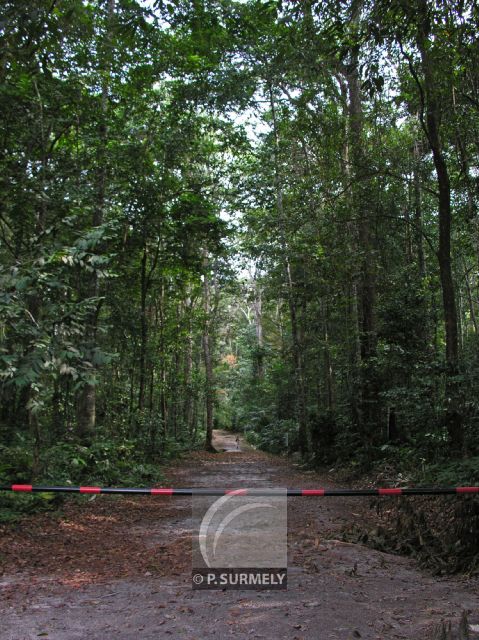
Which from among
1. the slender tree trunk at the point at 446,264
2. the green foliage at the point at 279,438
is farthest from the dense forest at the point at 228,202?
the green foliage at the point at 279,438

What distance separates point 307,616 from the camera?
13.0ft

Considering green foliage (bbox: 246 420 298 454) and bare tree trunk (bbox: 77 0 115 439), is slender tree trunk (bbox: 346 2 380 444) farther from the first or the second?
green foliage (bbox: 246 420 298 454)

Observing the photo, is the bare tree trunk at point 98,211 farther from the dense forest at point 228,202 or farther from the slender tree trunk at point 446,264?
the slender tree trunk at point 446,264

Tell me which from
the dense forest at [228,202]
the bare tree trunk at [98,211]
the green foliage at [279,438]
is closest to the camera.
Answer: the dense forest at [228,202]

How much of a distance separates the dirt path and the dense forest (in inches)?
74.2

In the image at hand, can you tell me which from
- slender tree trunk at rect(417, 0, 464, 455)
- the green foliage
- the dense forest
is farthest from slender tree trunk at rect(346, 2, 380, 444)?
the green foliage

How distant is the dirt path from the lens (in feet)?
12.4

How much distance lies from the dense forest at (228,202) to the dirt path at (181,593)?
1.89m

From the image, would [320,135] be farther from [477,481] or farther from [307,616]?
[307,616]

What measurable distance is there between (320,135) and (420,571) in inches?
436

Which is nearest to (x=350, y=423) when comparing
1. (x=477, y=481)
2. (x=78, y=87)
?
(x=477, y=481)

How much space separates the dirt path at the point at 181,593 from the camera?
3770 millimetres

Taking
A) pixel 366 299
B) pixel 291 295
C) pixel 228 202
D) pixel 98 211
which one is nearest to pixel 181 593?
pixel 98 211

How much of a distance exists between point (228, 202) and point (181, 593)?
739 inches
